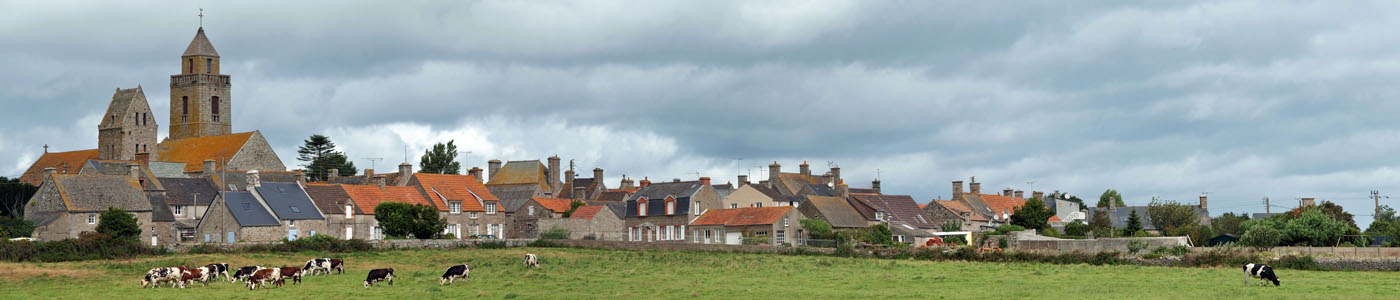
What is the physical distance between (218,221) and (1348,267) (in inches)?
2305

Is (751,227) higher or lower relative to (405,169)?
lower

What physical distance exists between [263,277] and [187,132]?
101 m

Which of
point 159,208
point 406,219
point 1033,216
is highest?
point 159,208

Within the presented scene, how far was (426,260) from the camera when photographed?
6353cm

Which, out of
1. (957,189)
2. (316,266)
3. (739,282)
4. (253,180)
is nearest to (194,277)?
(316,266)

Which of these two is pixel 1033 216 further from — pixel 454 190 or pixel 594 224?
pixel 454 190

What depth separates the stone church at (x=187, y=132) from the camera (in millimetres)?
119062

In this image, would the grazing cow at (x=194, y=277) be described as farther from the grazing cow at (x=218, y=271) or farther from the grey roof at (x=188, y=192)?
the grey roof at (x=188, y=192)

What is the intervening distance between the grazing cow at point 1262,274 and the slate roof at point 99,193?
64467 millimetres

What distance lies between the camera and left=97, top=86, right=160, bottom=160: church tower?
406ft

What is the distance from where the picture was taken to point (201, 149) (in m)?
121

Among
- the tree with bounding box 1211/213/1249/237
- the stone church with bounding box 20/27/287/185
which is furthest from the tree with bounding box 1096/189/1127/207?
the stone church with bounding box 20/27/287/185

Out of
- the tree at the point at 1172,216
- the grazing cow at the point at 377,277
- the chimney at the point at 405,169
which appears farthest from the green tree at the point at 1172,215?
the grazing cow at the point at 377,277

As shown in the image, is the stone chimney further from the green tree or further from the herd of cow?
the herd of cow
